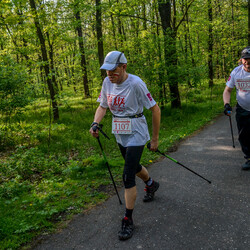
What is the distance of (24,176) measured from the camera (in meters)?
5.77

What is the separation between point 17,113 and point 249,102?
6.46m

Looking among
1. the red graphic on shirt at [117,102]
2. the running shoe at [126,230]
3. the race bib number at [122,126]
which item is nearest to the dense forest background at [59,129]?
the running shoe at [126,230]

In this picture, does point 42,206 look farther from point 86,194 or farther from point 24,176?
point 24,176

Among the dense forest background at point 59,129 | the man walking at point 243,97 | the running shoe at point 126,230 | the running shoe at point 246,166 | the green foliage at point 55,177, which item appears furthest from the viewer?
the running shoe at point 246,166

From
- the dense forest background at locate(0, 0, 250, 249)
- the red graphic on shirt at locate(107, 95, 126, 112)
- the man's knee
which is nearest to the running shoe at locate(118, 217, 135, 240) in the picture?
the man's knee

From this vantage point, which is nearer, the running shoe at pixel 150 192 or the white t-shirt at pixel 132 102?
the white t-shirt at pixel 132 102

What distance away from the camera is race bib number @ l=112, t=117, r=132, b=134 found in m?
3.17

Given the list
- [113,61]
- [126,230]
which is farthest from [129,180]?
[113,61]

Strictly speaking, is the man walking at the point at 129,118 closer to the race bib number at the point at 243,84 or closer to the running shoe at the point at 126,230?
the running shoe at the point at 126,230

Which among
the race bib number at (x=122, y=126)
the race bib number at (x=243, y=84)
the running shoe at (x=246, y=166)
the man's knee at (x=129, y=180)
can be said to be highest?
the race bib number at (x=243, y=84)

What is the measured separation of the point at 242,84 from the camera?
15.0 feet

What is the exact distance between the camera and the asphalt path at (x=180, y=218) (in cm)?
291

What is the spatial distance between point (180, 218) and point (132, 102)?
1.84m

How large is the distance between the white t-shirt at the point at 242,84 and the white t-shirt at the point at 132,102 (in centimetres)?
243
